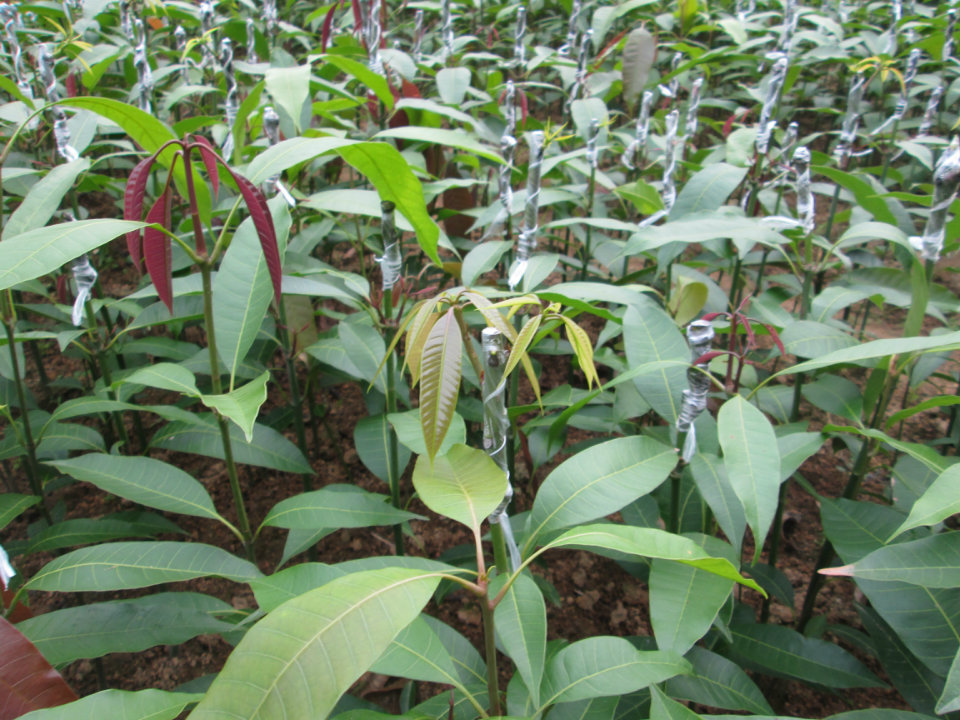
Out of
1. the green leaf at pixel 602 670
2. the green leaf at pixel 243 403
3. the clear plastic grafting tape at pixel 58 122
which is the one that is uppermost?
the clear plastic grafting tape at pixel 58 122

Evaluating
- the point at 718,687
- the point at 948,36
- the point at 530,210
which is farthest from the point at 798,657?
the point at 948,36

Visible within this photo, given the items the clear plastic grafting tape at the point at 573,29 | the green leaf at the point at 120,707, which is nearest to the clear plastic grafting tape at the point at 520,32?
the clear plastic grafting tape at the point at 573,29

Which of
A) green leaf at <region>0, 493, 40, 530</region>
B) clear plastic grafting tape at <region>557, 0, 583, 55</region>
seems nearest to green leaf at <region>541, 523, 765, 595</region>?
green leaf at <region>0, 493, 40, 530</region>

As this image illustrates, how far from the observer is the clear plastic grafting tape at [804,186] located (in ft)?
3.98

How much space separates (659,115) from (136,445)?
234cm

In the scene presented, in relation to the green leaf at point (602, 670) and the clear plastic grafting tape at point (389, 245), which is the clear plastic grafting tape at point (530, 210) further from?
the green leaf at point (602, 670)

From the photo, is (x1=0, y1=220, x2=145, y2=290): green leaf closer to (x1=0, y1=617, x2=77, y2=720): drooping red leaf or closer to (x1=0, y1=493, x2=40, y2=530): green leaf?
(x1=0, y1=617, x2=77, y2=720): drooping red leaf

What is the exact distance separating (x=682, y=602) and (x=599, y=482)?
21 cm

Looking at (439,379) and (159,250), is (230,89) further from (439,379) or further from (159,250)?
(439,379)

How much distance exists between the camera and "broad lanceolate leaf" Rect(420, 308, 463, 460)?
71cm

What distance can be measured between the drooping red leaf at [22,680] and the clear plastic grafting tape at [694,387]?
3.09 feet

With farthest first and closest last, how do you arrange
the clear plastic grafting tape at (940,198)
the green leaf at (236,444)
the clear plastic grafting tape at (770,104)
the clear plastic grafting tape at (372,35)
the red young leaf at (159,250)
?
the clear plastic grafting tape at (372,35), the clear plastic grafting tape at (770,104), the green leaf at (236,444), the clear plastic grafting tape at (940,198), the red young leaf at (159,250)

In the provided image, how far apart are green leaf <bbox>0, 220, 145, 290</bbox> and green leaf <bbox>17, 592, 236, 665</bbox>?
0.55 meters

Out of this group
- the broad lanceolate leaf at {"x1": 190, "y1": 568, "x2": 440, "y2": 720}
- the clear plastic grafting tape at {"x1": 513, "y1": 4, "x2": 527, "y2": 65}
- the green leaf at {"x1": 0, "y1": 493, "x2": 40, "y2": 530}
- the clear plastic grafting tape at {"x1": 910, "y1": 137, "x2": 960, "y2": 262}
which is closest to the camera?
the broad lanceolate leaf at {"x1": 190, "y1": 568, "x2": 440, "y2": 720}
